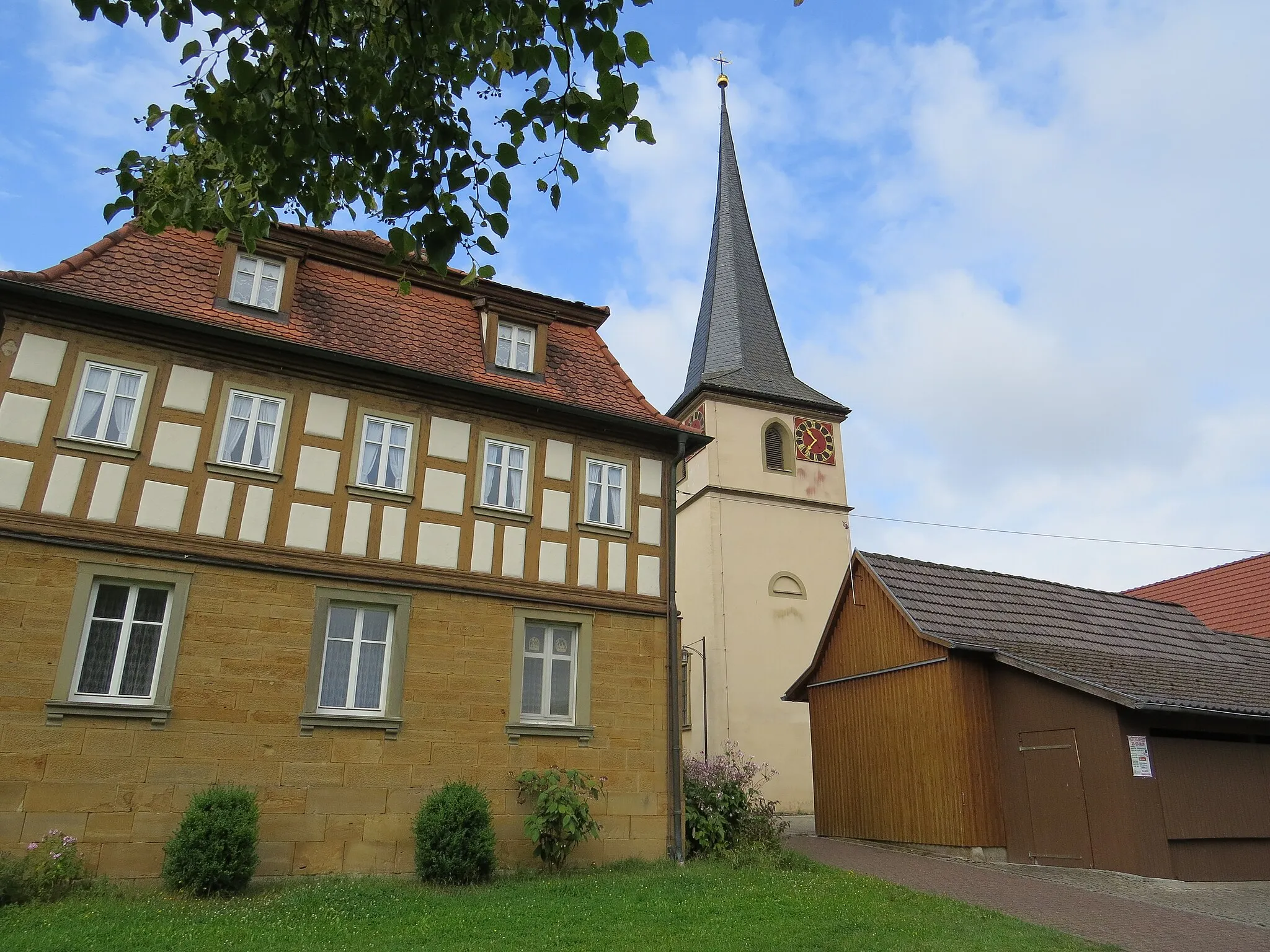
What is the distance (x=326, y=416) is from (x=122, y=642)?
3.93 m

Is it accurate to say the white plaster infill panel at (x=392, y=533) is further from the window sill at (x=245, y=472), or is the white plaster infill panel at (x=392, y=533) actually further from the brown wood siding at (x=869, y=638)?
the brown wood siding at (x=869, y=638)

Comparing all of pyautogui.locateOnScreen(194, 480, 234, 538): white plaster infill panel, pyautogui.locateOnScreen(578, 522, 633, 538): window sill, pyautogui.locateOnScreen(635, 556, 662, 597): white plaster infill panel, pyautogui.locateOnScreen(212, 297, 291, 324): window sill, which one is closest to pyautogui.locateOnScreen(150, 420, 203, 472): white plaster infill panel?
pyautogui.locateOnScreen(194, 480, 234, 538): white plaster infill panel

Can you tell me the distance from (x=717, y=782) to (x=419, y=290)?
9.52m

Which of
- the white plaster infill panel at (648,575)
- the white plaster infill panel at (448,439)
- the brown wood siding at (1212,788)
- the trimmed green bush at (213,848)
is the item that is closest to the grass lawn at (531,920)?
the trimmed green bush at (213,848)

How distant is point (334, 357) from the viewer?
13.5 meters

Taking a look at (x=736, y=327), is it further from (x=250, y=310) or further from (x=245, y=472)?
(x=245, y=472)

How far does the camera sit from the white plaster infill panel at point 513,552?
1412 cm

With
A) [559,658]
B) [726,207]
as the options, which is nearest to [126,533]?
[559,658]

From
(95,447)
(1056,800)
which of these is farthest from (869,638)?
(95,447)

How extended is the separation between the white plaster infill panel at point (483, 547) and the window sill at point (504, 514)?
0.45 feet

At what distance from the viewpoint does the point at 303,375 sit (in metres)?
13.5

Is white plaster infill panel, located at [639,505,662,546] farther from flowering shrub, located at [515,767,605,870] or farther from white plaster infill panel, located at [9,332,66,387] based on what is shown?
white plaster infill panel, located at [9,332,66,387]

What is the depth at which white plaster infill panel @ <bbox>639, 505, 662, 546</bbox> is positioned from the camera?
1541cm

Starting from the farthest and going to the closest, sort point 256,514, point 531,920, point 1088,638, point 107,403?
point 1088,638 < point 256,514 < point 107,403 < point 531,920
